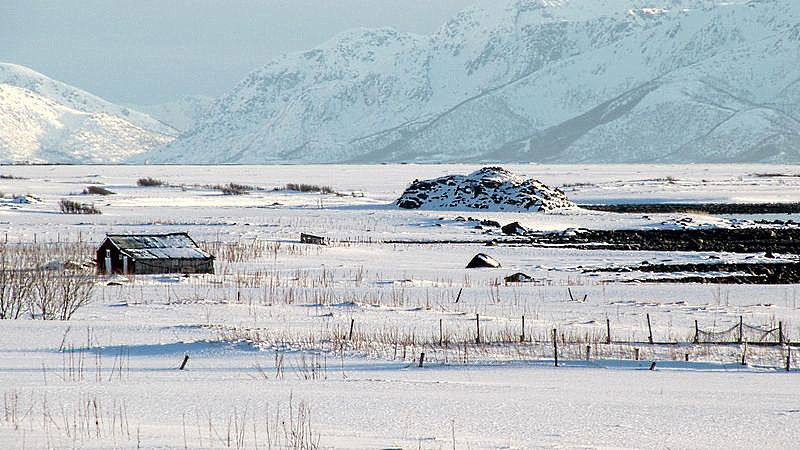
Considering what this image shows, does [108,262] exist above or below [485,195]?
Answer: below

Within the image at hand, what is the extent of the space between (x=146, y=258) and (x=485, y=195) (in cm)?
4253

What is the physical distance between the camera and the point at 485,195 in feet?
231

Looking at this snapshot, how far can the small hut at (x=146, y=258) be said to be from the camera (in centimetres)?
2953

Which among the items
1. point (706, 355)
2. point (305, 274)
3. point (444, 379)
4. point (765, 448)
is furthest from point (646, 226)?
point (765, 448)

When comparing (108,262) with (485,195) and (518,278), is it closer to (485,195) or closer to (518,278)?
(518,278)

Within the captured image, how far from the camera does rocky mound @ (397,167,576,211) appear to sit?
68062mm

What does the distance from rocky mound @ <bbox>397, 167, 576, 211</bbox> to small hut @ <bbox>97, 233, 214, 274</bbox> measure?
1498 inches

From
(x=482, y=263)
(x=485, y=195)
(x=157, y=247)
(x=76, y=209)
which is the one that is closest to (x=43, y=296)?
(x=157, y=247)

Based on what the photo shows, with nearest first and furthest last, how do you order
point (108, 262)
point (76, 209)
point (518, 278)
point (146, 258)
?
point (146, 258) → point (518, 278) → point (108, 262) → point (76, 209)

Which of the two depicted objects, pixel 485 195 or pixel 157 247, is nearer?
pixel 157 247

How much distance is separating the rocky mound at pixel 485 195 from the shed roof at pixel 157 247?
123ft

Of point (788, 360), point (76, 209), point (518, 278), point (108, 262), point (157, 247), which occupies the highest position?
point (76, 209)

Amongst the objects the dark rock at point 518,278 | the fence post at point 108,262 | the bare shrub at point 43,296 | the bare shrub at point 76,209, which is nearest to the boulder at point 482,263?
the dark rock at point 518,278

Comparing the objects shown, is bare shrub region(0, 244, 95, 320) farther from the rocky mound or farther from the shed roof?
the rocky mound
